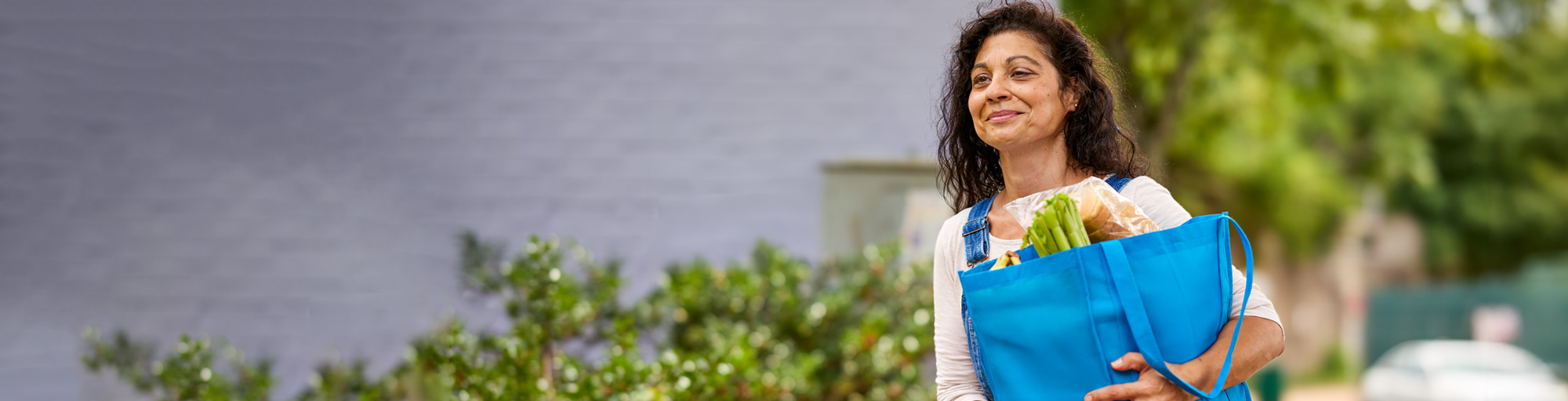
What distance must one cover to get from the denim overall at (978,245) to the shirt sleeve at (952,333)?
0.02m

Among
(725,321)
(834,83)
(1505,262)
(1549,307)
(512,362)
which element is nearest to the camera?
(512,362)

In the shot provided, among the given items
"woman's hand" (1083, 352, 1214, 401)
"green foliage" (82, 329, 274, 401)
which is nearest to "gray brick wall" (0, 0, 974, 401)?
"green foliage" (82, 329, 274, 401)

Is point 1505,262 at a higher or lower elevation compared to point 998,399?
higher

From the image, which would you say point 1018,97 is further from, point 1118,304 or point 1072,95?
point 1118,304

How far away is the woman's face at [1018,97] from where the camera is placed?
70.2 inches

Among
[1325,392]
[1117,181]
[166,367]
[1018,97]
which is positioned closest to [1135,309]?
[1117,181]

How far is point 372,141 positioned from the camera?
4.45m

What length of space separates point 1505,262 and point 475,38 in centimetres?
2791

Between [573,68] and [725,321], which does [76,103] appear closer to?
[573,68]

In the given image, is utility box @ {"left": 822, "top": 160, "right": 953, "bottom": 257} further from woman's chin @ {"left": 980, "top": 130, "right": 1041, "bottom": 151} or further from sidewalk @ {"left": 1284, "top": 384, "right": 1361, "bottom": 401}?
sidewalk @ {"left": 1284, "top": 384, "right": 1361, "bottom": 401}

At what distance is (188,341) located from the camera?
12.4 ft

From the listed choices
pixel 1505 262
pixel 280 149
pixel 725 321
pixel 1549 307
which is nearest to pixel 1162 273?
pixel 725 321

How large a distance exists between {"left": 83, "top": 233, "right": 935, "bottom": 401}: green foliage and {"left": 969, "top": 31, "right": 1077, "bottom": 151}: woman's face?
2.13m

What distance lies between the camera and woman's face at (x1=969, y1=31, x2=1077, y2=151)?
1.78m
